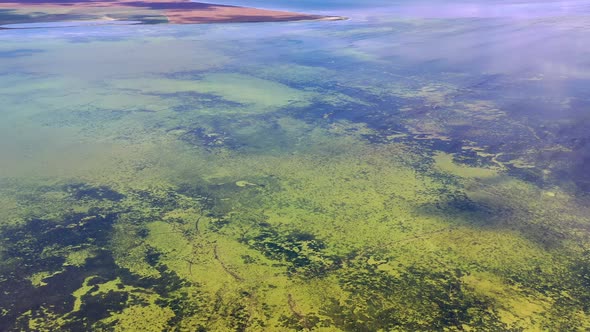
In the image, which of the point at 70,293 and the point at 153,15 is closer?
the point at 70,293

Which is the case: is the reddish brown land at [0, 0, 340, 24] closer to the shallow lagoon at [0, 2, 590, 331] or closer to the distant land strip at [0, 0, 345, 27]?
the distant land strip at [0, 0, 345, 27]

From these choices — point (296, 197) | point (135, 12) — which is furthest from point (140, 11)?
point (296, 197)

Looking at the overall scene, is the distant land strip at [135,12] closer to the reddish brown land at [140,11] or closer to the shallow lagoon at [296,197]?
the reddish brown land at [140,11]

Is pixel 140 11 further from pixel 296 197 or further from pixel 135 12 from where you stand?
pixel 296 197

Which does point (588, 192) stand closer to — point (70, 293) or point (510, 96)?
point (510, 96)

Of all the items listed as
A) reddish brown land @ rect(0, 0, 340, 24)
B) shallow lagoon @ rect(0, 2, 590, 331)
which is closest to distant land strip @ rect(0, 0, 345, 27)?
reddish brown land @ rect(0, 0, 340, 24)

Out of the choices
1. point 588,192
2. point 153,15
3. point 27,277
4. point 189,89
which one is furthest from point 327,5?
point 27,277

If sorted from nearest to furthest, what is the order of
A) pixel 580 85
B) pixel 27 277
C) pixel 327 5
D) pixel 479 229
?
pixel 27 277, pixel 479 229, pixel 580 85, pixel 327 5

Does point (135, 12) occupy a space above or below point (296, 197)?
above
